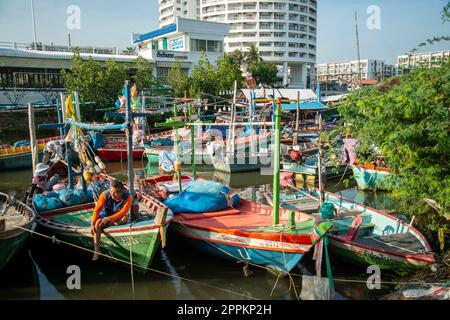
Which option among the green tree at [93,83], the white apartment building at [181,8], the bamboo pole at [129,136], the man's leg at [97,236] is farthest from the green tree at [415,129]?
the white apartment building at [181,8]

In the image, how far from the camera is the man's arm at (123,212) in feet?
32.0

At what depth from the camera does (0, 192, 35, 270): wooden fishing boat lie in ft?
30.9

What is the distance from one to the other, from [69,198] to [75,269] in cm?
249

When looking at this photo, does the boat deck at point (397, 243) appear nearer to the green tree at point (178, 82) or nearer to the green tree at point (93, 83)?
the green tree at point (93, 83)

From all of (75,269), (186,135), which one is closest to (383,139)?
(75,269)

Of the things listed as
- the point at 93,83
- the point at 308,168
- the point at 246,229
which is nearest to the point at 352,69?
the point at 93,83

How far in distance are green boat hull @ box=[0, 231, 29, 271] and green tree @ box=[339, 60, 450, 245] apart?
881cm

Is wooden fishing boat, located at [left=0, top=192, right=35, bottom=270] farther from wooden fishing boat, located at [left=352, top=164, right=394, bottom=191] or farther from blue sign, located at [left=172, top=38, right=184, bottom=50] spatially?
blue sign, located at [left=172, top=38, right=184, bottom=50]

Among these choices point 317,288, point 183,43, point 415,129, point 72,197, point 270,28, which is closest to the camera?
point 317,288

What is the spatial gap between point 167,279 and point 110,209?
2.31 metres

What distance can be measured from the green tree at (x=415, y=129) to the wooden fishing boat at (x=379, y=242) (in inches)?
39.3

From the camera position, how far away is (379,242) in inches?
398

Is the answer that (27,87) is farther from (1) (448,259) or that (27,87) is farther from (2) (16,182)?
(1) (448,259)

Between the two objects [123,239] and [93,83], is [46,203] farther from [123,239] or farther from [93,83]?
[93,83]
